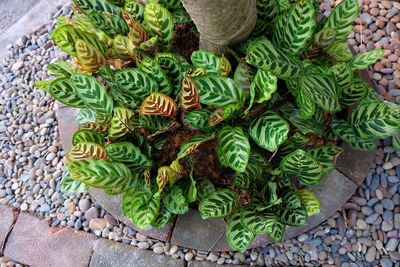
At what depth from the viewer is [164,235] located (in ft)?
5.81

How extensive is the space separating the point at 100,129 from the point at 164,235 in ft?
1.52

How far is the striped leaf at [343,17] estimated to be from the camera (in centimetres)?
172

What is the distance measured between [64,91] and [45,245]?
2.14 ft

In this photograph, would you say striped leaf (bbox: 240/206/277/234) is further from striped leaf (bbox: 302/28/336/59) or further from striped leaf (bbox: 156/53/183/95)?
striped leaf (bbox: 302/28/336/59)

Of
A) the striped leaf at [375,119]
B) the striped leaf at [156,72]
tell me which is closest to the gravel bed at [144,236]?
the striped leaf at [375,119]

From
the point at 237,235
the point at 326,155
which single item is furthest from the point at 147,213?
the point at 326,155

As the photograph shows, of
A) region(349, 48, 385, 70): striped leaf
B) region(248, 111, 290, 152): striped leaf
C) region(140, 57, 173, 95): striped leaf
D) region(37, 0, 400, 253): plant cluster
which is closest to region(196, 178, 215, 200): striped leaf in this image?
region(37, 0, 400, 253): plant cluster

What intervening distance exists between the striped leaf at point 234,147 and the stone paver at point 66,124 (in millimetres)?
757

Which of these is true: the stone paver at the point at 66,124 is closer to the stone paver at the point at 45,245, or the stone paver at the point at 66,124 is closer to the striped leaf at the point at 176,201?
the stone paver at the point at 45,245

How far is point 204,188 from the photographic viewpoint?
65.4 inches

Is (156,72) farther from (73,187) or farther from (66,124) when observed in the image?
(66,124)

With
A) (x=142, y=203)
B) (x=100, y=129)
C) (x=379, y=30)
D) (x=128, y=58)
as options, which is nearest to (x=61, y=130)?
(x=100, y=129)

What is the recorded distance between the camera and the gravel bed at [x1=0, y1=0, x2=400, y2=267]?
173cm

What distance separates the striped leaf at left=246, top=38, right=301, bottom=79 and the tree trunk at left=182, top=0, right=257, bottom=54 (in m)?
0.12
